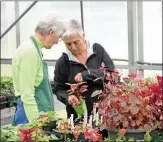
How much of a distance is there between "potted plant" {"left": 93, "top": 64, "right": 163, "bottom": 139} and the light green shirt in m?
0.71

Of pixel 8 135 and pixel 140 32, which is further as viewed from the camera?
pixel 140 32

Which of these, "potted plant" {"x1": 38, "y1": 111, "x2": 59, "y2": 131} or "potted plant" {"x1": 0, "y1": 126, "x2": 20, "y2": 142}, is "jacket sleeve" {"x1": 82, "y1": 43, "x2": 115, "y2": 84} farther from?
"potted plant" {"x1": 0, "y1": 126, "x2": 20, "y2": 142}

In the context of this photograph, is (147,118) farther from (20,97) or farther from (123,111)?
(20,97)

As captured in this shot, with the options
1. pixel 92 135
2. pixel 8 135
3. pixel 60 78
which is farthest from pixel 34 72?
pixel 92 135

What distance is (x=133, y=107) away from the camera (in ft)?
6.06

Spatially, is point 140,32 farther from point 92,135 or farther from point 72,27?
point 92,135

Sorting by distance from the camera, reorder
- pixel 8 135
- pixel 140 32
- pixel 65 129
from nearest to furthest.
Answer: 1. pixel 8 135
2. pixel 65 129
3. pixel 140 32

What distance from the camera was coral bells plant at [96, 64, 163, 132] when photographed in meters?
1.86

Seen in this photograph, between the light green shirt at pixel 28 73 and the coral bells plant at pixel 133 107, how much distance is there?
70cm

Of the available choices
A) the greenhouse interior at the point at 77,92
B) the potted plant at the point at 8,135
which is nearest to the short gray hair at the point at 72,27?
the greenhouse interior at the point at 77,92

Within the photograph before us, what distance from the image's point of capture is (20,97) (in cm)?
270

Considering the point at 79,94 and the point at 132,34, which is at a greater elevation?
the point at 132,34

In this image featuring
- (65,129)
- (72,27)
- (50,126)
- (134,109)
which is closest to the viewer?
(134,109)

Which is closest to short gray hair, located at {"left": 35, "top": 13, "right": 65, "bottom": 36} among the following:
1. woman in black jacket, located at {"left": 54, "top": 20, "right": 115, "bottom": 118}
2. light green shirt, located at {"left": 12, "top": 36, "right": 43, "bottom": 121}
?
light green shirt, located at {"left": 12, "top": 36, "right": 43, "bottom": 121}
